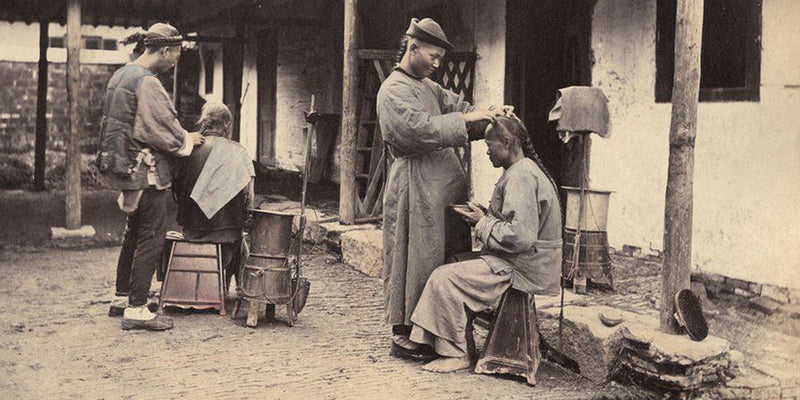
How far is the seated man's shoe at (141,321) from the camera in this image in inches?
250

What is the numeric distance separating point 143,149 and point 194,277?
1103 mm

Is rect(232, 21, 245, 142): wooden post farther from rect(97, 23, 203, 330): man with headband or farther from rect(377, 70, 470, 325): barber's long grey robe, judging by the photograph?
rect(377, 70, 470, 325): barber's long grey robe

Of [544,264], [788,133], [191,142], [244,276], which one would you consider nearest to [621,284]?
[788,133]

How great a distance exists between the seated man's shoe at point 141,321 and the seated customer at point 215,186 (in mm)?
706

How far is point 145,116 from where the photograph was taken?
Result: 20.5ft

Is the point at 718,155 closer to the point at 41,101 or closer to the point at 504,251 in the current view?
the point at 504,251

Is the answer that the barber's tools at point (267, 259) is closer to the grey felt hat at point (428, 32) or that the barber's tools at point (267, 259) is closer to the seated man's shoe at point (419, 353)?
the seated man's shoe at point (419, 353)

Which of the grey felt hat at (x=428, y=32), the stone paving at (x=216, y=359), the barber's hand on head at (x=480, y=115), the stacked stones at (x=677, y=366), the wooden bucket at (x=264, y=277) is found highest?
the grey felt hat at (x=428, y=32)

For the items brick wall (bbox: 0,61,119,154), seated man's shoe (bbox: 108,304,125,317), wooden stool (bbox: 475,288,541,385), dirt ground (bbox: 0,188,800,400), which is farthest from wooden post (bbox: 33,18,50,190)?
wooden stool (bbox: 475,288,541,385)

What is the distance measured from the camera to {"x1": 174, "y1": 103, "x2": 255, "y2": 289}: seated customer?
6.71 meters

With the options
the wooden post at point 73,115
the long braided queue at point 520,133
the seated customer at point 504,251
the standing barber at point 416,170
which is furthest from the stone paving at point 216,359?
the wooden post at point 73,115

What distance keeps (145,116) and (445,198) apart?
2.18 m

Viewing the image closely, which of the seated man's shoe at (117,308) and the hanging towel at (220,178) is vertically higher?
the hanging towel at (220,178)

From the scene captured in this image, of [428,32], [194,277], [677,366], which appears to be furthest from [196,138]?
[677,366]
